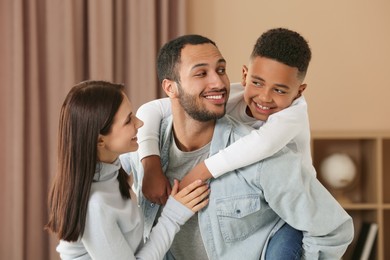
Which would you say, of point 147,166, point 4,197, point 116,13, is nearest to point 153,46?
point 116,13

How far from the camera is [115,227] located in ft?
5.31

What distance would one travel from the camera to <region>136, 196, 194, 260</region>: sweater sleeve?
170 cm

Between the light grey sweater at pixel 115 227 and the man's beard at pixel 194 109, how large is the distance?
9.2 inches

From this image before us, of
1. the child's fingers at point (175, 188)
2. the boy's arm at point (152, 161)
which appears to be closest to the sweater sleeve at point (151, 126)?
the boy's arm at point (152, 161)

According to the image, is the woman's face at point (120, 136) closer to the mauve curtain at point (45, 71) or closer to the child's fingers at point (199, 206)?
the child's fingers at point (199, 206)

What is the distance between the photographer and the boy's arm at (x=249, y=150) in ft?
5.74

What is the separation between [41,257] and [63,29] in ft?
3.79

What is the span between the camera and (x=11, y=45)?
11.0 ft

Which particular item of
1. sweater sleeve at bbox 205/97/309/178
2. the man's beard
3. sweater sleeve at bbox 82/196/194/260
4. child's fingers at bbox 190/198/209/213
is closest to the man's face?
the man's beard

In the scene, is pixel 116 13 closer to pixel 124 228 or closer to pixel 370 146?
pixel 370 146

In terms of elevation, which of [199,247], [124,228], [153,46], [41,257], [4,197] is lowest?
[41,257]

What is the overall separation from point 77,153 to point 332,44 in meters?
2.45

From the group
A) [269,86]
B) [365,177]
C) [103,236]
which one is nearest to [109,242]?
[103,236]

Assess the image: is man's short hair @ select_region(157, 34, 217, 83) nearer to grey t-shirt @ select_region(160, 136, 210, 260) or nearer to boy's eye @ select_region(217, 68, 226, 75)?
boy's eye @ select_region(217, 68, 226, 75)
